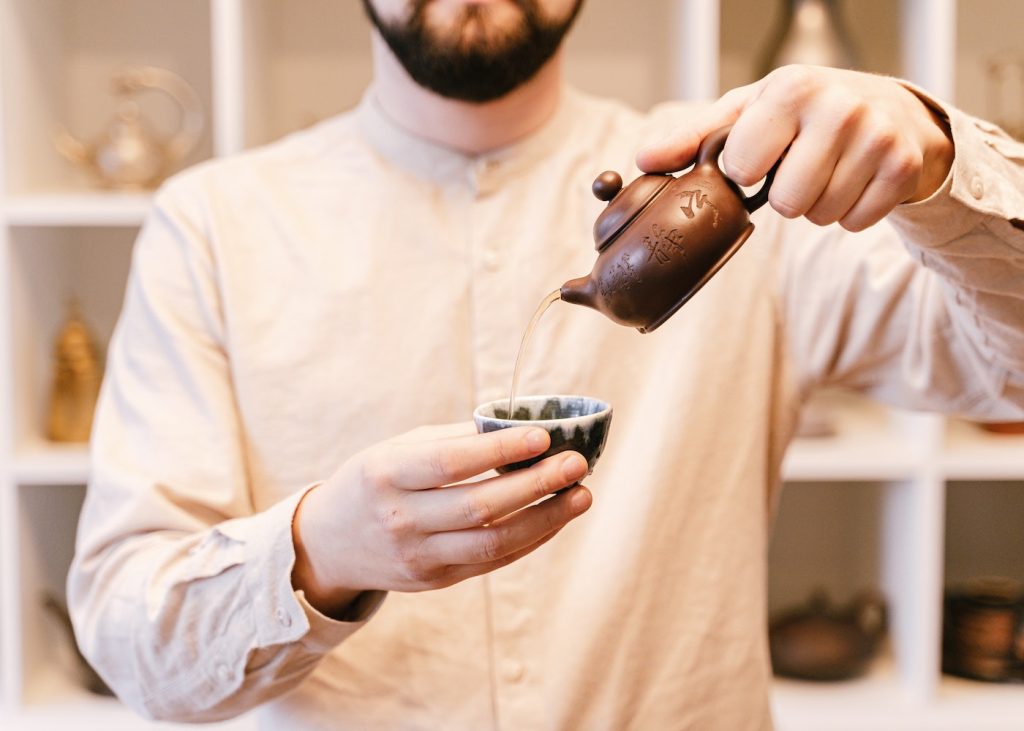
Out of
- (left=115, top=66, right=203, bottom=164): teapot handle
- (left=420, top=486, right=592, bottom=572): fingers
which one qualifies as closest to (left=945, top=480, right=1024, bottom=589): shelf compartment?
(left=115, top=66, right=203, bottom=164): teapot handle

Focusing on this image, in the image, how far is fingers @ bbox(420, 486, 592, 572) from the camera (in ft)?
2.71

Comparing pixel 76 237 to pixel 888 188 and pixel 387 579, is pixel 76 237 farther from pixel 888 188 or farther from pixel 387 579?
pixel 888 188

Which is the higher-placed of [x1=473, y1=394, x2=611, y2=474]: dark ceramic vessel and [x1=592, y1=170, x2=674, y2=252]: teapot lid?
[x1=592, y1=170, x2=674, y2=252]: teapot lid

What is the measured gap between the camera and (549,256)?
4.24ft

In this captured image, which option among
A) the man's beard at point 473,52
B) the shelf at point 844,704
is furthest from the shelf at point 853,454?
the man's beard at point 473,52

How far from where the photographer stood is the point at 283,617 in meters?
1.02

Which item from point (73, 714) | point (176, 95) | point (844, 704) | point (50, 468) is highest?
point (176, 95)

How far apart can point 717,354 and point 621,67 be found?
113 cm

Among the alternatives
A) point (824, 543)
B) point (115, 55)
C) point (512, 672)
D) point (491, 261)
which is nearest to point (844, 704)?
point (824, 543)

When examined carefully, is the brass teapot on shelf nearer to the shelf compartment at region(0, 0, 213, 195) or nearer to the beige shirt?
the shelf compartment at region(0, 0, 213, 195)

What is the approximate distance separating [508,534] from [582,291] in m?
0.18

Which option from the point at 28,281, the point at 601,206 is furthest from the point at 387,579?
the point at 28,281

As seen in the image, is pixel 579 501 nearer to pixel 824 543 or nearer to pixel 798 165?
pixel 798 165

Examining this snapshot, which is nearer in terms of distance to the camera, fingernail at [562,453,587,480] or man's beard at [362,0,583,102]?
fingernail at [562,453,587,480]
